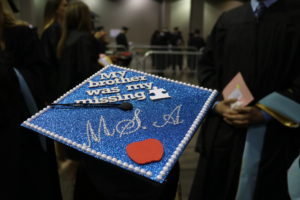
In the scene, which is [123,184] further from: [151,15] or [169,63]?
[151,15]

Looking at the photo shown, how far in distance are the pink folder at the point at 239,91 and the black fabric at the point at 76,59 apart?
4.25 feet

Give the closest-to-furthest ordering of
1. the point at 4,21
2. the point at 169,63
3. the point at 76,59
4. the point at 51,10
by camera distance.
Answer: the point at 4,21 < the point at 76,59 < the point at 51,10 < the point at 169,63

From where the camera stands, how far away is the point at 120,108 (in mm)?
Result: 904

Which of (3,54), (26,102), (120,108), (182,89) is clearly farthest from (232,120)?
(3,54)

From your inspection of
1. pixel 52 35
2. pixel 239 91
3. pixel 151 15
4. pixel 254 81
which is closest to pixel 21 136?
pixel 239 91

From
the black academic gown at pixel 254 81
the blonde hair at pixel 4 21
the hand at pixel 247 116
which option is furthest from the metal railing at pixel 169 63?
the hand at pixel 247 116

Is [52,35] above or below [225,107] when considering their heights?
above

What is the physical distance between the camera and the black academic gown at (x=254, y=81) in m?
1.46

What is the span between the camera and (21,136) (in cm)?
149

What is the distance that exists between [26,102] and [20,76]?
16 centimetres

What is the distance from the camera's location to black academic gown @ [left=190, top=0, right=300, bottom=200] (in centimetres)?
146

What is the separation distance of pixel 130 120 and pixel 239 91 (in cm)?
88

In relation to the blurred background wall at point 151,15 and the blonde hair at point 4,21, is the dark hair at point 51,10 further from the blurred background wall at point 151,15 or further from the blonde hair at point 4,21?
the blurred background wall at point 151,15

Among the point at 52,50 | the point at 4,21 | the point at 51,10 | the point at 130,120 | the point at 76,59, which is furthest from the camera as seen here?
the point at 51,10
